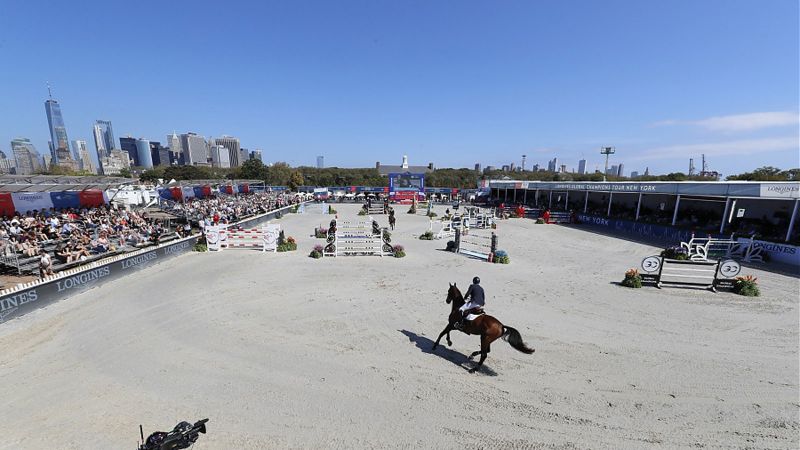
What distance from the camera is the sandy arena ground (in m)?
5.03

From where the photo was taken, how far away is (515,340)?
20.9 feet

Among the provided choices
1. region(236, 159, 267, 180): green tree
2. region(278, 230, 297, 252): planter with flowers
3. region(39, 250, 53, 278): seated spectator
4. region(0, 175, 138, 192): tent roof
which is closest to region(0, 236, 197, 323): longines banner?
region(39, 250, 53, 278): seated spectator

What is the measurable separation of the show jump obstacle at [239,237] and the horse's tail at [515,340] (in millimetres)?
14202

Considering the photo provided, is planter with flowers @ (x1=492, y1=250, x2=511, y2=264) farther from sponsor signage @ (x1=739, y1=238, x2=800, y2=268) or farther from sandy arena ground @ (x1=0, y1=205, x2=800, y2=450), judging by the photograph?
sponsor signage @ (x1=739, y1=238, x2=800, y2=268)

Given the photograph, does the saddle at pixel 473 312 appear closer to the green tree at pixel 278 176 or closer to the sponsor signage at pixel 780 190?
the sponsor signage at pixel 780 190

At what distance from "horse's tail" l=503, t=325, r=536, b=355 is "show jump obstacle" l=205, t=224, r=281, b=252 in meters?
14.2

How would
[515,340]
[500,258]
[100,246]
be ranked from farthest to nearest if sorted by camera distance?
1. [500,258]
2. [100,246]
3. [515,340]

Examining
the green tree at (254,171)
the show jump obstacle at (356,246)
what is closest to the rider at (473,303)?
the show jump obstacle at (356,246)

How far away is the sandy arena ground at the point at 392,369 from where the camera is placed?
5.03 metres

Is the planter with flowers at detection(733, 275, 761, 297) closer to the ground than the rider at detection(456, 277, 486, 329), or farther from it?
closer to the ground

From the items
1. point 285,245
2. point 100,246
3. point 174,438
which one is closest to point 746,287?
point 174,438

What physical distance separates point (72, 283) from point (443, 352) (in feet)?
42.6

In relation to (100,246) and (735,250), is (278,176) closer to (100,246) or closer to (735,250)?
(100,246)

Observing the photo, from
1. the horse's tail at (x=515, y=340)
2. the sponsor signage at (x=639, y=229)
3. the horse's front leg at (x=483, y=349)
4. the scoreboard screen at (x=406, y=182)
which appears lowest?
the sponsor signage at (x=639, y=229)
